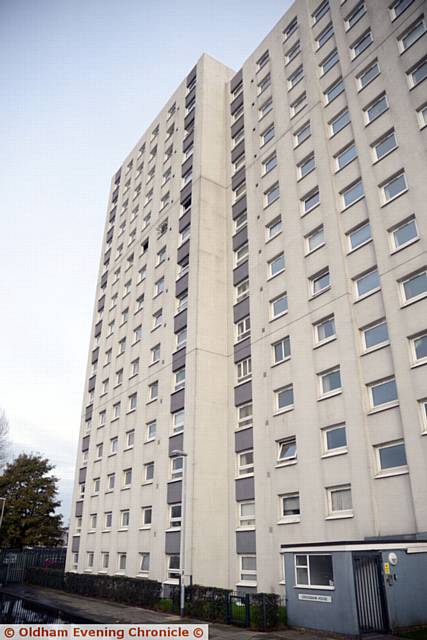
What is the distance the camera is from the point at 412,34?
26.2 meters

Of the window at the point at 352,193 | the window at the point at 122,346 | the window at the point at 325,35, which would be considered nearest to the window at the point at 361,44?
the window at the point at 325,35

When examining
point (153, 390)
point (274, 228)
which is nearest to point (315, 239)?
point (274, 228)

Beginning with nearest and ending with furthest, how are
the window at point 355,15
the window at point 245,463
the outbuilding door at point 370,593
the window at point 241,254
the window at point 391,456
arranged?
the outbuilding door at point 370,593, the window at point 391,456, the window at point 245,463, the window at point 355,15, the window at point 241,254

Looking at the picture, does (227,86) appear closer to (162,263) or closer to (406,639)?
(162,263)

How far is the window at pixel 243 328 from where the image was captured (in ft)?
99.2

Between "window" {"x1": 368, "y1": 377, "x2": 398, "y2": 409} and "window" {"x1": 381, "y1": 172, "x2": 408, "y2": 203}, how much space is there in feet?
28.7

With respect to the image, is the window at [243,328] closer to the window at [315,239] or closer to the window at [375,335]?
the window at [315,239]

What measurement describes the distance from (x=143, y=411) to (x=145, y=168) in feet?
84.4

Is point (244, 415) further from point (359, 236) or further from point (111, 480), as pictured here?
point (111, 480)

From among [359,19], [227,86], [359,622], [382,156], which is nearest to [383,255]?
[382,156]

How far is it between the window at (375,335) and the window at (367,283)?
160cm

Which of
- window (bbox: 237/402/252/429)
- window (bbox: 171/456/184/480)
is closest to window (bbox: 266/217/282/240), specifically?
A: window (bbox: 237/402/252/429)

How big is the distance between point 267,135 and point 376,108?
9275mm

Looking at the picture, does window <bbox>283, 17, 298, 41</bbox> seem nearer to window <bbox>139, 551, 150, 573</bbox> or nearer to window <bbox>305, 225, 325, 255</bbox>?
window <bbox>305, 225, 325, 255</bbox>
